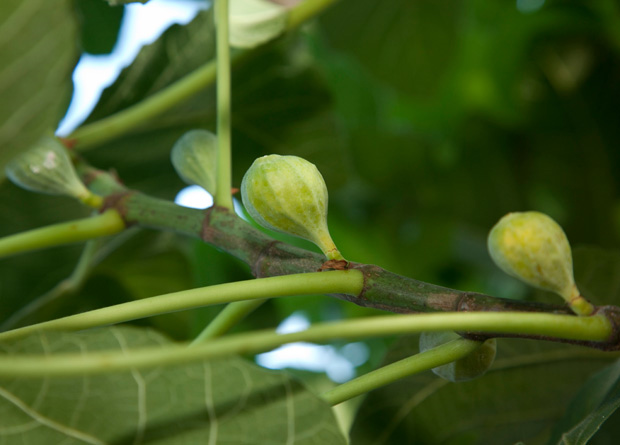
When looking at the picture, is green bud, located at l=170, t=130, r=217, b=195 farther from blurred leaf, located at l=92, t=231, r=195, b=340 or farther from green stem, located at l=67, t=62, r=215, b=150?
blurred leaf, located at l=92, t=231, r=195, b=340

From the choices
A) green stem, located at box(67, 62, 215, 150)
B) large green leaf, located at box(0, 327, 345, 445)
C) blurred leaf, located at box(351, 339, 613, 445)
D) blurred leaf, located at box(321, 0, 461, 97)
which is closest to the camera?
large green leaf, located at box(0, 327, 345, 445)

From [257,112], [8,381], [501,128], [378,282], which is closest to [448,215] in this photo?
[501,128]

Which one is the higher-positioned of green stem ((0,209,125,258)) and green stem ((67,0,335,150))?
green stem ((67,0,335,150))

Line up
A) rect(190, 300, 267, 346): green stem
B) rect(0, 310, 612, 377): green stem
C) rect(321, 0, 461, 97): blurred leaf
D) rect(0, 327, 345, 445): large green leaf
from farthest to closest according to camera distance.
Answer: rect(321, 0, 461, 97): blurred leaf → rect(190, 300, 267, 346): green stem → rect(0, 327, 345, 445): large green leaf → rect(0, 310, 612, 377): green stem

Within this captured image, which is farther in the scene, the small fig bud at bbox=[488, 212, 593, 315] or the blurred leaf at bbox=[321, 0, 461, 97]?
the blurred leaf at bbox=[321, 0, 461, 97]

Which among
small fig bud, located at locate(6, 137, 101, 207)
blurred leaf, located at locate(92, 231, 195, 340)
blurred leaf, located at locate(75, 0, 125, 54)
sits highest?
blurred leaf, located at locate(75, 0, 125, 54)

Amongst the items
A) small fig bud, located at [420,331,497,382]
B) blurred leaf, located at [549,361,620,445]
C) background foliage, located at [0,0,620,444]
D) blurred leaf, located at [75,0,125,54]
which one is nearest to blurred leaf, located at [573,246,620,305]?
background foliage, located at [0,0,620,444]

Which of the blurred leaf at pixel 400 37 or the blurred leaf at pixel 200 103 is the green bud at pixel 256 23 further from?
the blurred leaf at pixel 400 37
